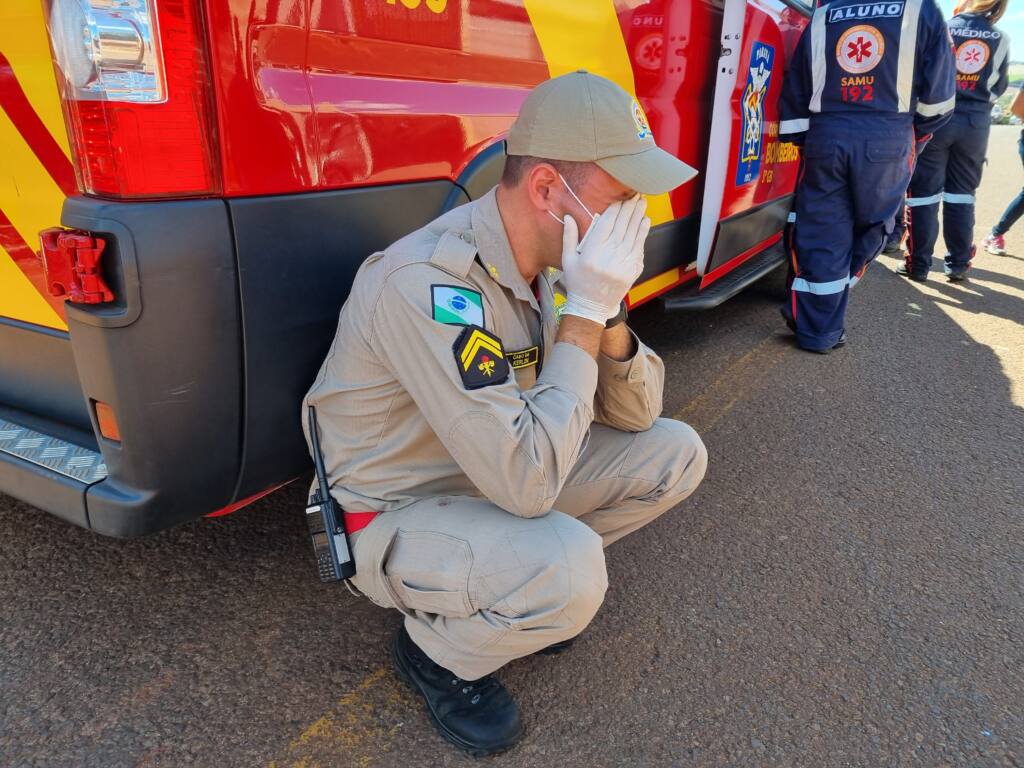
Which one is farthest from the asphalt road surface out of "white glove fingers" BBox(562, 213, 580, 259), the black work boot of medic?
"white glove fingers" BBox(562, 213, 580, 259)

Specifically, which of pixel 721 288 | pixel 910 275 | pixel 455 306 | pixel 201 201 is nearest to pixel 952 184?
pixel 910 275

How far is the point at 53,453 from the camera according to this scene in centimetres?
164

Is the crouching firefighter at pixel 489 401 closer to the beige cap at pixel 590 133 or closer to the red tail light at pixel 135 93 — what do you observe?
the beige cap at pixel 590 133

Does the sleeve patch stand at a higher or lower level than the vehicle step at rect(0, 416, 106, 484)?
higher

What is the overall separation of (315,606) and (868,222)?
11.1ft

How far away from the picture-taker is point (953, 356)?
421cm

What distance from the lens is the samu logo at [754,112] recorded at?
3410 mm

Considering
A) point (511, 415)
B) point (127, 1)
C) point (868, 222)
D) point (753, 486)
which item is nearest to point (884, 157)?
point (868, 222)

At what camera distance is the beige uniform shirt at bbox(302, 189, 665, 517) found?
1.47 metres

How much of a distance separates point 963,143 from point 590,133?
4.91m

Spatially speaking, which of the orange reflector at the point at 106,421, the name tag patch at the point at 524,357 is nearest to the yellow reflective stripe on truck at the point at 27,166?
the orange reflector at the point at 106,421

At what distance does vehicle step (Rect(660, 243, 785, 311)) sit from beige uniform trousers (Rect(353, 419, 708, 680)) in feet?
6.46

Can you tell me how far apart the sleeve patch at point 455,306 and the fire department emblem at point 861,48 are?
3.01m

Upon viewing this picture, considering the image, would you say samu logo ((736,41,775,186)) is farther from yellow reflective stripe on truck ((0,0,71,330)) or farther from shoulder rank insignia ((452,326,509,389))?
yellow reflective stripe on truck ((0,0,71,330))
